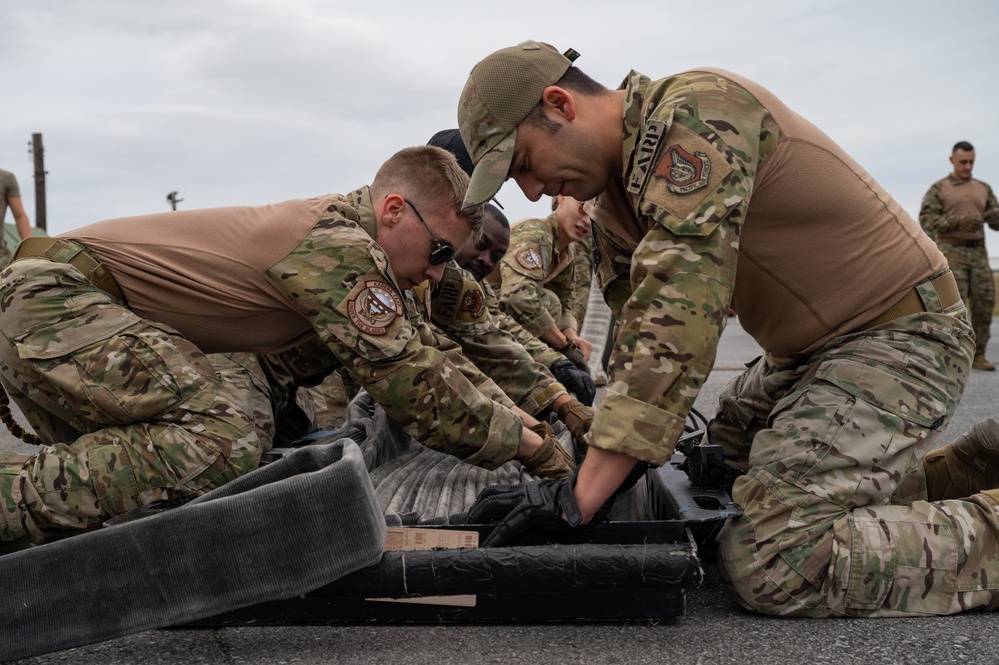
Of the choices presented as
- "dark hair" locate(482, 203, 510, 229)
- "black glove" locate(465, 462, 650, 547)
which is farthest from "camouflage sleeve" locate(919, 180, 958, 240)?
"black glove" locate(465, 462, 650, 547)

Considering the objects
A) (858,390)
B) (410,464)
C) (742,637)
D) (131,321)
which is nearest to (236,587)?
(131,321)

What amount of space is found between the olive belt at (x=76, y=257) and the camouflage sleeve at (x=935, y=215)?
29.0 feet

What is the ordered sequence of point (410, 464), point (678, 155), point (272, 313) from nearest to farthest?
point (678, 155) → point (272, 313) → point (410, 464)

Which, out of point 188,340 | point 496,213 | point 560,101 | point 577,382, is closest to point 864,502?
point 560,101

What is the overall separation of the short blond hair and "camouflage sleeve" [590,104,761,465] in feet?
3.08

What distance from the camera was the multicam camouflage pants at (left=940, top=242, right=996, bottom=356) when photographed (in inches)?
358

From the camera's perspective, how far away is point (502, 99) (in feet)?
7.48

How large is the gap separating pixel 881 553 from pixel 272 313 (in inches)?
70.4

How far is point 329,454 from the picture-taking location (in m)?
2.10

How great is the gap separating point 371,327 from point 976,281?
28.0ft

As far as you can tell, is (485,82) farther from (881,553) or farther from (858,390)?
(881,553)

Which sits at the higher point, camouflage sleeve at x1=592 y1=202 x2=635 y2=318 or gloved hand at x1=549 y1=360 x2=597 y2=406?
camouflage sleeve at x1=592 y1=202 x2=635 y2=318

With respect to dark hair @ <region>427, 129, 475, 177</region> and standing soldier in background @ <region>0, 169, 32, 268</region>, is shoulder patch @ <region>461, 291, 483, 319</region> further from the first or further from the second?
standing soldier in background @ <region>0, 169, 32, 268</region>

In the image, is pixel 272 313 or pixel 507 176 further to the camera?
pixel 272 313
